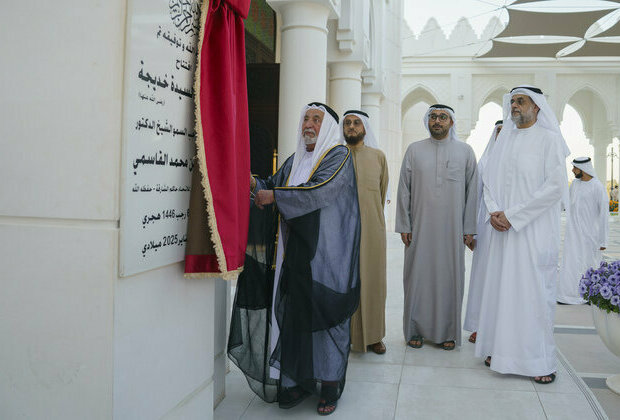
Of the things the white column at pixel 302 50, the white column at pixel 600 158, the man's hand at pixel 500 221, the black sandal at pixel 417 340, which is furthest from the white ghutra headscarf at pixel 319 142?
the white column at pixel 600 158

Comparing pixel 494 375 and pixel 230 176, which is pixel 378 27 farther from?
pixel 230 176

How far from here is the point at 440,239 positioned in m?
3.49

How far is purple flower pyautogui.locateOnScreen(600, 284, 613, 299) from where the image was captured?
2.74 metres

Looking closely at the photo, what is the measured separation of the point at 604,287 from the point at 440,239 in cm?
101

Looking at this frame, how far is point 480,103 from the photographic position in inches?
746

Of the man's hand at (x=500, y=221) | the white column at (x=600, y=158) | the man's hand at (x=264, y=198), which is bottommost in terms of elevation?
the man's hand at (x=500, y=221)

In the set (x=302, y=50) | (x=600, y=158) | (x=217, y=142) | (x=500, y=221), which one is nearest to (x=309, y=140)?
(x=217, y=142)

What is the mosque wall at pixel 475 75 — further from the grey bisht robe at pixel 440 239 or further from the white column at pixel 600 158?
the grey bisht robe at pixel 440 239

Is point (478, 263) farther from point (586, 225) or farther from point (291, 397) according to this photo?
point (586, 225)

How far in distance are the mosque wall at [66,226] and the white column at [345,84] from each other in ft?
19.4

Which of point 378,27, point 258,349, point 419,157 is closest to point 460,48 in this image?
point 378,27

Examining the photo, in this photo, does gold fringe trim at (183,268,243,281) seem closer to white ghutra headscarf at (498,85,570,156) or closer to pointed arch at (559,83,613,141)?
white ghutra headscarf at (498,85,570,156)

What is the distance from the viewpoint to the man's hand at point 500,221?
9.65ft

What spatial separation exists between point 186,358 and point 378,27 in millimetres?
9963
